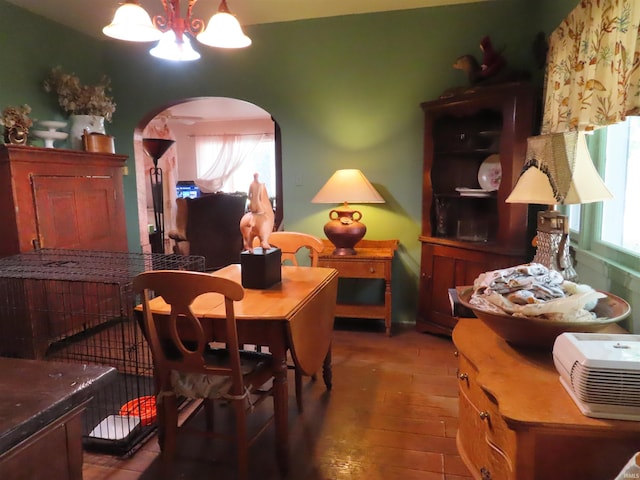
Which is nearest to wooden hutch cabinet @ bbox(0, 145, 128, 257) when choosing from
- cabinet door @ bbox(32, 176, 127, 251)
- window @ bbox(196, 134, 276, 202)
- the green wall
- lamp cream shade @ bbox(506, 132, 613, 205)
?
cabinet door @ bbox(32, 176, 127, 251)

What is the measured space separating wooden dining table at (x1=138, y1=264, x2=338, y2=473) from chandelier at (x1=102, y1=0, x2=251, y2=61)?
1117mm

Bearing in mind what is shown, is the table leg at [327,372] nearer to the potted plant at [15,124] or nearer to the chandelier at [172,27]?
the chandelier at [172,27]

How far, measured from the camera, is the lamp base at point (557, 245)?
1.64m

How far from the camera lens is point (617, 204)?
6.05 ft

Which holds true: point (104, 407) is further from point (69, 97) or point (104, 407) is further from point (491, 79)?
point (491, 79)

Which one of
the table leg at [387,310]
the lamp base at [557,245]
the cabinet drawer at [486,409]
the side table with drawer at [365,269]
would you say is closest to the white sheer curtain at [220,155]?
the side table with drawer at [365,269]

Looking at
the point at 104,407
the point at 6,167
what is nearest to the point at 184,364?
the point at 104,407

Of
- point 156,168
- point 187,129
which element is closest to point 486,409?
point 156,168

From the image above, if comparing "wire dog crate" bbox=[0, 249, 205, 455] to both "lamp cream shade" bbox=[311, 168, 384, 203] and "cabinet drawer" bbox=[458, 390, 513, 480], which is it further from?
"cabinet drawer" bbox=[458, 390, 513, 480]

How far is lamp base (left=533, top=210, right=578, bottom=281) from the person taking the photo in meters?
1.64

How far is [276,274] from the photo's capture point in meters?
2.10

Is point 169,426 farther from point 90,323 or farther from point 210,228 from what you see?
point 210,228

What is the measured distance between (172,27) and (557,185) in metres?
1.67

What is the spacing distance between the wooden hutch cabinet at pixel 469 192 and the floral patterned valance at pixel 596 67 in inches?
22.3
